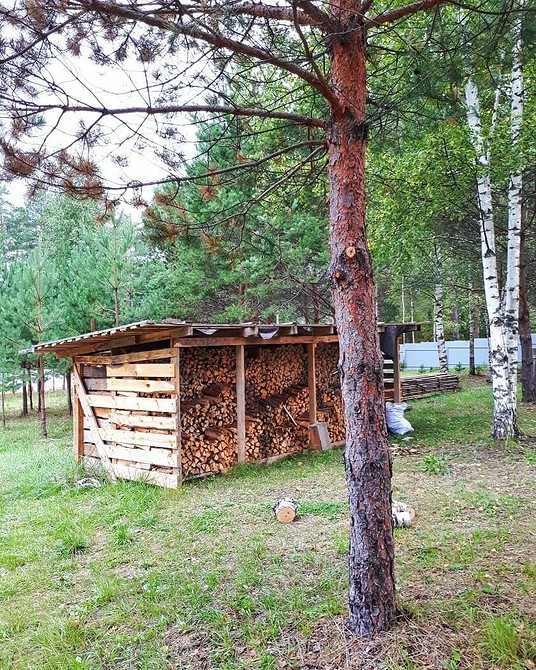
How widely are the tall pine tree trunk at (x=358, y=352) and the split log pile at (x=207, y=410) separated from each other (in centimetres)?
394

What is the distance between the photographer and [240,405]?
6594 millimetres

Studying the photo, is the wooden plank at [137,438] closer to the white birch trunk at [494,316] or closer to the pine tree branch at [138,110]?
the pine tree branch at [138,110]

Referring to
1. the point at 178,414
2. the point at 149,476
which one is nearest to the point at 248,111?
the point at 178,414

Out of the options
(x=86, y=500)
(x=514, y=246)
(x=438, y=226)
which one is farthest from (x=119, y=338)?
(x=438, y=226)

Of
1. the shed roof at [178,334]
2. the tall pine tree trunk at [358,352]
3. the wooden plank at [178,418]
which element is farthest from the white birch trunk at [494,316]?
the tall pine tree trunk at [358,352]

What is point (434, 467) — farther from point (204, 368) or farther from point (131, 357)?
point (131, 357)

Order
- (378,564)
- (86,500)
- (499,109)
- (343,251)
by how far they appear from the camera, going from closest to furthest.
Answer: (378,564)
(343,251)
(86,500)
(499,109)

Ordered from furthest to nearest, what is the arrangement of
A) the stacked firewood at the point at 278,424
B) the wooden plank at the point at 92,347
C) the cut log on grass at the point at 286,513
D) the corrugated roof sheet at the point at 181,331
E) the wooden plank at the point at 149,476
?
the stacked firewood at the point at 278,424, the wooden plank at the point at 92,347, the wooden plank at the point at 149,476, the corrugated roof sheet at the point at 181,331, the cut log on grass at the point at 286,513

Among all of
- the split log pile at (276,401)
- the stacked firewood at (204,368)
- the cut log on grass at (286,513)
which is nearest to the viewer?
the cut log on grass at (286,513)

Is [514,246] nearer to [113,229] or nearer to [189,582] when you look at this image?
[189,582]

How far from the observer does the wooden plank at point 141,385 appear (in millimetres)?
5879

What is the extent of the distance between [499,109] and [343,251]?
21.9 feet

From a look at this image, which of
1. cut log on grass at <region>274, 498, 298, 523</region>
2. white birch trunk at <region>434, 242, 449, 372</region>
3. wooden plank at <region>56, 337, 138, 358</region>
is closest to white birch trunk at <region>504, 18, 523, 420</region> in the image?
cut log on grass at <region>274, 498, 298, 523</region>

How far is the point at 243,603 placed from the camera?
2795 millimetres
